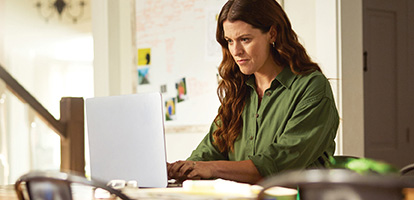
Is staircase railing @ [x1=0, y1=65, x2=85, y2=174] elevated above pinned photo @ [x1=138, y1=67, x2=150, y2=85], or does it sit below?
below

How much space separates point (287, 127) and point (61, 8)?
21.2 ft

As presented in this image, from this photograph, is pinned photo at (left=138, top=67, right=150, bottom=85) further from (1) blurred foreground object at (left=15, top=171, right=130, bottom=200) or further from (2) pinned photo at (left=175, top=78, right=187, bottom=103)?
(1) blurred foreground object at (left=15, top=171, right=130, bottom=200)

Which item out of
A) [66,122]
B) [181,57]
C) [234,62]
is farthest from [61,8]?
[234,62]

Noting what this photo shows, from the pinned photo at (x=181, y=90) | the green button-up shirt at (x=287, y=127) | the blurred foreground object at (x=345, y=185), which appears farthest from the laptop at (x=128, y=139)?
the pinned photo at (x=181, y=90)

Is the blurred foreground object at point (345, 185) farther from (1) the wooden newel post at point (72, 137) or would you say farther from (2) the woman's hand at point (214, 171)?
(1) the wooden newel post at point (72, 137)

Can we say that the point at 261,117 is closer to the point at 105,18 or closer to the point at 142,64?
the point at 142,64

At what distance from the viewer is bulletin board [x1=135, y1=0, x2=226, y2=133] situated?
363cm

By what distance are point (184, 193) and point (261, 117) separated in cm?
65

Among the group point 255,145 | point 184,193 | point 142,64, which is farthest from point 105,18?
point 184,193

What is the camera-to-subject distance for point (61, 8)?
7.60m

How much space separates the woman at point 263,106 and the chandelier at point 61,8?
5.89 m

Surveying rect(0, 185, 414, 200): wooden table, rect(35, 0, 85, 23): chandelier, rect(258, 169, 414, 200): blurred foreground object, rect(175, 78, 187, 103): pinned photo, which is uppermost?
rect(35, 0, 85, 23): chandelier

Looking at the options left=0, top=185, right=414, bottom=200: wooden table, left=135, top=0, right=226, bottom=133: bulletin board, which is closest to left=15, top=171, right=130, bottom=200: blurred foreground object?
left=0, top=185, right=414, bottom=200: wooden table

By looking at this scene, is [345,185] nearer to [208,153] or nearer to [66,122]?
[208,153]
